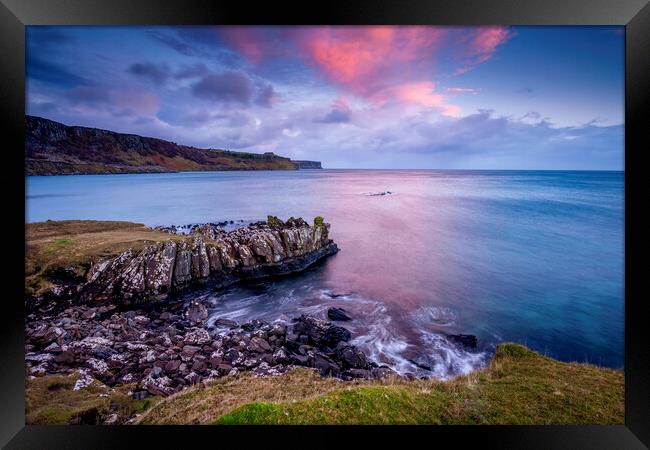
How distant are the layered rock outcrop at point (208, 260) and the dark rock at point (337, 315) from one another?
5.85ft

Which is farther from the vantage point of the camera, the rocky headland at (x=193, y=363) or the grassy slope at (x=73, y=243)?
the grassy slope at (x=73, y=243)

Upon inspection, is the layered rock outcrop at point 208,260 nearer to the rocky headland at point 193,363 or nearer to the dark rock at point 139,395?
the rocky headland at point 193,363

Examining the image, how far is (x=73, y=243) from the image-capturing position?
5352 millimetres

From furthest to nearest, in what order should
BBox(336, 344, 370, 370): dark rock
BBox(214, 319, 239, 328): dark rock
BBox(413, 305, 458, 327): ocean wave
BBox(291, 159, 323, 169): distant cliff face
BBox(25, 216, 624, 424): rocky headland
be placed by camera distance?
BBox(291, 159, 323, 169): distant cliff face → BBox(214, 319, 239, 328): dark rock → BBox(413, 305, 458, 327): ocean wave → BBox(336, 344, 370, 370): dark rock → BBox(25, 216, 624, 424): rocky headland

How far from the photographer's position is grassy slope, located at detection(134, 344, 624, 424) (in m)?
3.43

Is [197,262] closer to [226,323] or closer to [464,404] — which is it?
[226,323]

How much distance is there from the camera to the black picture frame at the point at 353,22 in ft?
10.7

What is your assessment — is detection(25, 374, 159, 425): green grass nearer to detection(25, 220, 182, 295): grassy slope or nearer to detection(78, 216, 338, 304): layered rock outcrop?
detection(78, 216, 338, 304): layered rock outcrop

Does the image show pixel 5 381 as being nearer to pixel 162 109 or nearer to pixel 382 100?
pixel 162 109

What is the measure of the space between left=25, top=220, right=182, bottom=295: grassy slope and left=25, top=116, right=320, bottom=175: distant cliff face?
3.42 ft

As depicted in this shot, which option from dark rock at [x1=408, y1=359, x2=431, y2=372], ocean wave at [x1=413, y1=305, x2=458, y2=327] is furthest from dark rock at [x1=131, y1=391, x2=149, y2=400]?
ocean wave at [x1=413, y1=305, x2=458, y2=327]

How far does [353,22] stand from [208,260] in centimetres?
548

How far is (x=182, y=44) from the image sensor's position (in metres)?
5.07

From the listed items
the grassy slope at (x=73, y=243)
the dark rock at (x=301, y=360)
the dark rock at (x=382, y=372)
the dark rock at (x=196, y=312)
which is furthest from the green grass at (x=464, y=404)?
the grassy slope at (x=73, y=243)
